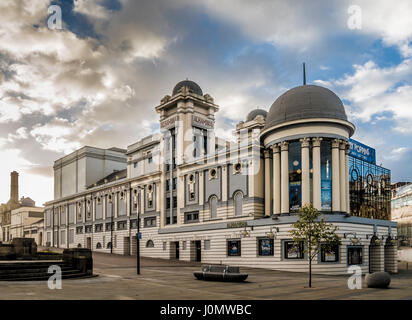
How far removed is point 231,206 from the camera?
55.0m

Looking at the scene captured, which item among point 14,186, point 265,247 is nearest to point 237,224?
point 265,247

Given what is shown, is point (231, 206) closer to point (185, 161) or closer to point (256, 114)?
point (185, 161)

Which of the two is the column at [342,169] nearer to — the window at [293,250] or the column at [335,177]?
the column at [335,177]

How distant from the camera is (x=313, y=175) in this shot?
46.2 meters

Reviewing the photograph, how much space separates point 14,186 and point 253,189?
13997cm

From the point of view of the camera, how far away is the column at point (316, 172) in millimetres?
45625

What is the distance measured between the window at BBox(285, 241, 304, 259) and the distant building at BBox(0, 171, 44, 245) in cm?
8553

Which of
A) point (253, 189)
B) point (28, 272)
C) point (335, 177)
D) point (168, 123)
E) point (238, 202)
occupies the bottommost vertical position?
point (28, 272)

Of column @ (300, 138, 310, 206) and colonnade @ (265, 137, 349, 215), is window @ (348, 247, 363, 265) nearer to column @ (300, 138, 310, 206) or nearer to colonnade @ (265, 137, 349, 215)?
colonnade @ (265, 137, 349, 215)

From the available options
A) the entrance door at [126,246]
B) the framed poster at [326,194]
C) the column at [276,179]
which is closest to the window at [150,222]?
the entrance door at [126,246]

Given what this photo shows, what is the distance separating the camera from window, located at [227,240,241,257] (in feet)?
169

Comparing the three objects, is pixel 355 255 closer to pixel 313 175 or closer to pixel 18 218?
pixel 313 175

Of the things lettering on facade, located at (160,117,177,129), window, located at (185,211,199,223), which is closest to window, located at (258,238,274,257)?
window, located at (185,211,199,223)
